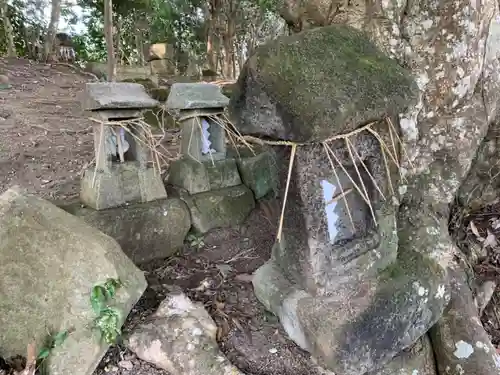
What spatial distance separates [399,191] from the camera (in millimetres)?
2275

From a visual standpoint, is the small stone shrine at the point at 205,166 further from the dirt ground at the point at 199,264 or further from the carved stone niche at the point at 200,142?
the dirt ground at the point at 199,264

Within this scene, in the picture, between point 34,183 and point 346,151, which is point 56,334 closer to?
point 346,151

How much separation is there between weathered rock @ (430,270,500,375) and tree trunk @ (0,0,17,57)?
31.9 feet

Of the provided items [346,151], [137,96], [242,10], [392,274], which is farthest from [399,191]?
[242,10]

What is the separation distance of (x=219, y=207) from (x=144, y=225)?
22.1 inches

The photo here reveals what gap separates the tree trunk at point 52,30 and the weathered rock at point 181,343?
29.0ft

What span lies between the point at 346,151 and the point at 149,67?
30.4 ft

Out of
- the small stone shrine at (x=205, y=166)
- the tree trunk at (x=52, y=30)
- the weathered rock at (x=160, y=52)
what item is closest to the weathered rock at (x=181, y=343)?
the small stone shrine at (x=205, y=166)

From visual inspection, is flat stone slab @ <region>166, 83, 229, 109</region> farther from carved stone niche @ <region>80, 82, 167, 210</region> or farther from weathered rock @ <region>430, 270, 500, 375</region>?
weathered rock @ <region>430, 270, 500, 375</region>

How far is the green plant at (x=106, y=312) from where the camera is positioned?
67.0 inches

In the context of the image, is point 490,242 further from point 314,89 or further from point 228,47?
point 228,47

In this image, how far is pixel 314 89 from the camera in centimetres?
146

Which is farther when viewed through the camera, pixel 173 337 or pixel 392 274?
pixel 392 274

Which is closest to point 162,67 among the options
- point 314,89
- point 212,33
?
point 212,33
